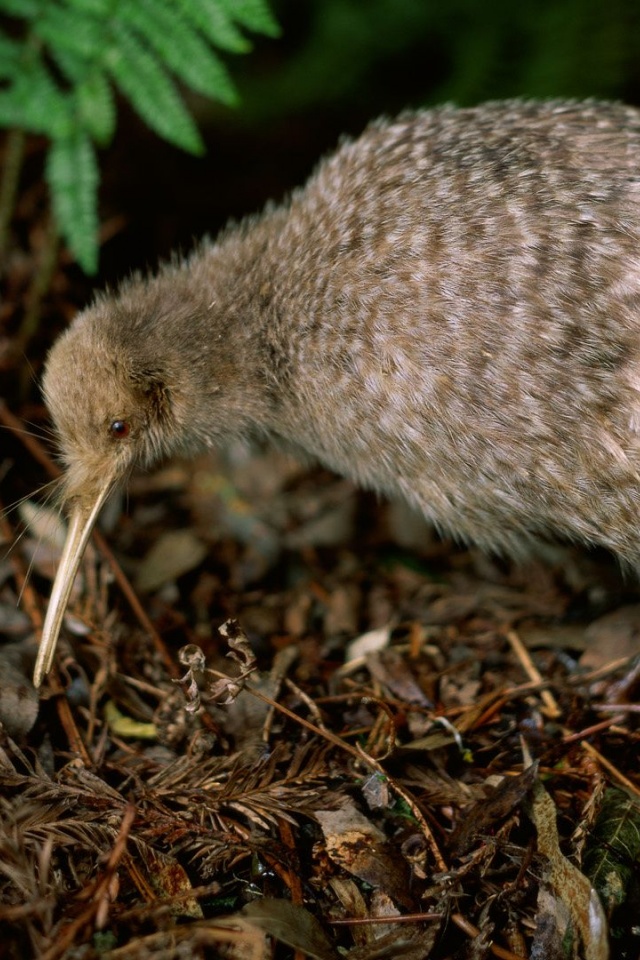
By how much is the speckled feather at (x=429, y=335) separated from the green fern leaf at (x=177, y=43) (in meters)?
0.52

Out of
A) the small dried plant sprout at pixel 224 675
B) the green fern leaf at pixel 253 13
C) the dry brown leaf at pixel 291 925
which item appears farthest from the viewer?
the green fern leaf at pixel 253 13

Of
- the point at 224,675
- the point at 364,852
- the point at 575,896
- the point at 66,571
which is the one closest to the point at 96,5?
the point at 66,571

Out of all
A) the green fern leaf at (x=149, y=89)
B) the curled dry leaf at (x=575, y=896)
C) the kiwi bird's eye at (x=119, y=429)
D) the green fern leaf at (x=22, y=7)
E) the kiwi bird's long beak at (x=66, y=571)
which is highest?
the green fern leaf at (x=22, y=7)

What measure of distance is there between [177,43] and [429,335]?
159 cm

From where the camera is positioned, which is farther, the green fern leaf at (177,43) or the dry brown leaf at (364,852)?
the green fern leaf at (177,43)

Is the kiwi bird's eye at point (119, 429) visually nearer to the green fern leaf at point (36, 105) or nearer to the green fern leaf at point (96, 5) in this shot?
the green fern leaf at point (36, 105)

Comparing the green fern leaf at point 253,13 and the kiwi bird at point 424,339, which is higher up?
the green fern leaf at point 253,13

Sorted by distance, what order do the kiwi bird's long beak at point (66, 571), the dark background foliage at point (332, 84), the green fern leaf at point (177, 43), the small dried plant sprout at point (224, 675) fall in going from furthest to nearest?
the dark background foliage at point (332, 84), the green fern leaf at point (177, 43), the kiwi bird's long beak at point (66, 571), the small dried plant sprout at point (224, 675)

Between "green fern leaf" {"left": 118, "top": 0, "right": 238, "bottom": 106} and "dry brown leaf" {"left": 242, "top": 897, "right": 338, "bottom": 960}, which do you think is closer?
"dry brown leaf" {"left": 242, "top": 897, "right": 338, "bottom": 960}

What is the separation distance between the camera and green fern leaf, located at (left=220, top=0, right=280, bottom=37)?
9.94 ft

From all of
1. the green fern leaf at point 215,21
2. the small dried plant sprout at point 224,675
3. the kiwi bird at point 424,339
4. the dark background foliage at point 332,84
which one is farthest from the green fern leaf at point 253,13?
the small dried plant sprout at point 224,675

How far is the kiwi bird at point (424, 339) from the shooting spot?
96.1 inches

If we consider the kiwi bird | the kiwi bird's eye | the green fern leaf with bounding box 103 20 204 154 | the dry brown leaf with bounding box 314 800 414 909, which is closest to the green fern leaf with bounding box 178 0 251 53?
the green fern leaf with bounding box 103 20 204 154

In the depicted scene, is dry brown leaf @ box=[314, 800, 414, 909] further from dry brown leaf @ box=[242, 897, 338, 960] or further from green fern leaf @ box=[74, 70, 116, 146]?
green fern leaf @ box=[74, 70, 116, 146]
